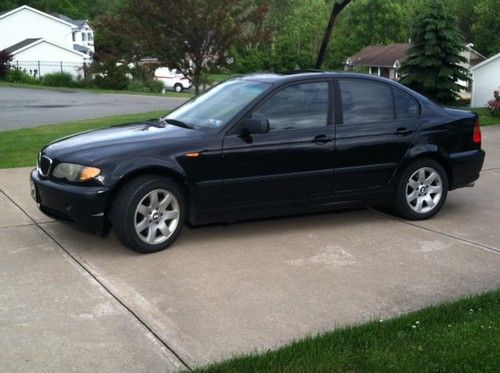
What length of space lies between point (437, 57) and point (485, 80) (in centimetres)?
1857

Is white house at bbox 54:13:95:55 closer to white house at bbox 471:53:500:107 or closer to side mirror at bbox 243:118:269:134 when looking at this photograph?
white house at bbox 471:53:500:107

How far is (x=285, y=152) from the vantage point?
6.57 m

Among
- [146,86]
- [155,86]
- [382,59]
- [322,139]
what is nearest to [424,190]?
[322,139]

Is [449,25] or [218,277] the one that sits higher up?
[449,25]

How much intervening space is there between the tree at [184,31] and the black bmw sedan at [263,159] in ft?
30.2

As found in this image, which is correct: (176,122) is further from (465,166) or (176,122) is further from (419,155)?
(465,166)

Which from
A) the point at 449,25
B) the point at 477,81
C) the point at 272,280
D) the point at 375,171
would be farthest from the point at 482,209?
the point at 477,81

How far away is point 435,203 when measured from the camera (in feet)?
24.2

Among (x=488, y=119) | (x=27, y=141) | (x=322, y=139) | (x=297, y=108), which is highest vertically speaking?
(x=297, y=108)

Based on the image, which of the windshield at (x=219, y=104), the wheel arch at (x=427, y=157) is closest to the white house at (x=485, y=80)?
the wheel arch at (x=427, y=157)

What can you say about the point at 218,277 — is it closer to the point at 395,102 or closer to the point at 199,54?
the point at 395,102

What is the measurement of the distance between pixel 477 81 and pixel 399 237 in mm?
37853

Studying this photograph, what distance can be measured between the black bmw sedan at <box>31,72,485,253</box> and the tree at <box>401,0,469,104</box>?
693 inches

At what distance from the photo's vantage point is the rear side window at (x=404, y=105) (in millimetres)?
7273
